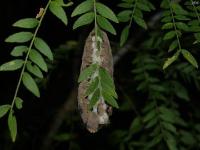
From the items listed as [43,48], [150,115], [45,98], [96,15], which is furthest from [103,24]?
[45,98]

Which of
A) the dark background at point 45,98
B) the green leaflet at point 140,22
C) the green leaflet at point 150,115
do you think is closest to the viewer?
the green leaflet at point 140,22

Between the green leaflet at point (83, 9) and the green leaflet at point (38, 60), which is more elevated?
the green leaflet at point (83, 9)

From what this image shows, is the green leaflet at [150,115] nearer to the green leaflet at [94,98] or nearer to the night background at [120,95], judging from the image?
the night background at [120,95]

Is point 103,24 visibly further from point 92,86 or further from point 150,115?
point 150,115

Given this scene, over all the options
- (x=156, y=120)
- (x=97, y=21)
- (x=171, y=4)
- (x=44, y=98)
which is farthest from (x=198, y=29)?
(x=44, y=98)

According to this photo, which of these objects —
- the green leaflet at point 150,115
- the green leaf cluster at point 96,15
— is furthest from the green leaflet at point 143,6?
the green leaflet at point 150,115

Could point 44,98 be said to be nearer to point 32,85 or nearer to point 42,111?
point 42,111

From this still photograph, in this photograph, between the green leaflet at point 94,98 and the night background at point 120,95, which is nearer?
the green leaflet at point 94,98
